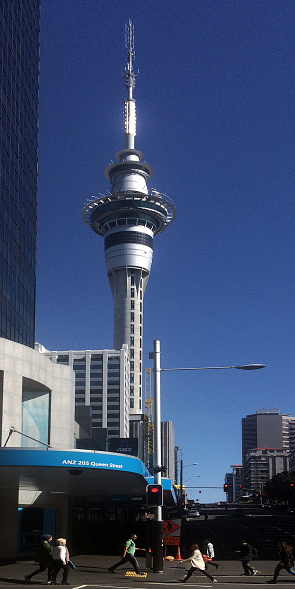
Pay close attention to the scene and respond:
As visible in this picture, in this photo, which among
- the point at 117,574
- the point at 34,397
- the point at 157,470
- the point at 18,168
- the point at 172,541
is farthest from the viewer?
the point at 18,168

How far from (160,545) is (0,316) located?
25.4 m

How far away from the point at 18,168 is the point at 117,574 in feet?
119

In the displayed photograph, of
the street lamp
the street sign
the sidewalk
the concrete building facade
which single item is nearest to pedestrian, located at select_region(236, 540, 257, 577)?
the sidewalk

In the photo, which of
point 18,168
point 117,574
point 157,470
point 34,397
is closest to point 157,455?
point 157,470

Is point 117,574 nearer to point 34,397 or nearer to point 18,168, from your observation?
point 34,397

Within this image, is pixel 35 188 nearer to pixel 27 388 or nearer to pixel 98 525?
pixel 27 388

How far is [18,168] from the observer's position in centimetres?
5866

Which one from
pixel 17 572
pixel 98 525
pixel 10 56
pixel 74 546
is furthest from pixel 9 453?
pixel 98 525

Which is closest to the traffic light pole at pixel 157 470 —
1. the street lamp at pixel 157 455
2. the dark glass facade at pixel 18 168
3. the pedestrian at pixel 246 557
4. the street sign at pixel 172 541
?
the street lamp at pixel 157 455

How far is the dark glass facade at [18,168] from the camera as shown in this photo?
53688 mm

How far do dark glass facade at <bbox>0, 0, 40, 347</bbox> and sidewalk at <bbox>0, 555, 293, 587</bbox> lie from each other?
63.8 ft

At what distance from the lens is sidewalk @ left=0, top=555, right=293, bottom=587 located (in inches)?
1070

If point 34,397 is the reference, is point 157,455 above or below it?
below

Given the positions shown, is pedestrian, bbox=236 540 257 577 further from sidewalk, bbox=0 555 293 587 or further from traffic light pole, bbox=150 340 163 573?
traffic light pole, bbox=150 340 163 573
